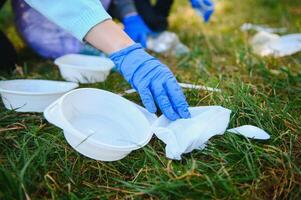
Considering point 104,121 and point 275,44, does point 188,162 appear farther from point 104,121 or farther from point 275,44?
point 275,44

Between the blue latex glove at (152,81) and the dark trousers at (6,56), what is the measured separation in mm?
812

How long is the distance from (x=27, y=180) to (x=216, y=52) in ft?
4.90

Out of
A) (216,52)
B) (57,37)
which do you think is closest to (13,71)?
(57,37)

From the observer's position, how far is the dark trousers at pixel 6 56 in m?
1.95

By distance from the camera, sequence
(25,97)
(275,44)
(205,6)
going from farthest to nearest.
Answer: (205,6) → (275,44) → (25,97)

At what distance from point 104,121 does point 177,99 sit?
27cm

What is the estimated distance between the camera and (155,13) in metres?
2.62

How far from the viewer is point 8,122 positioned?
147cm

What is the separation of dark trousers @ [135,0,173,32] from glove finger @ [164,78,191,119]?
1257mm

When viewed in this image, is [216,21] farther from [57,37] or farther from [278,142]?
[278,142]

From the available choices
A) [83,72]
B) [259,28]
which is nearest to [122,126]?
[83,72]

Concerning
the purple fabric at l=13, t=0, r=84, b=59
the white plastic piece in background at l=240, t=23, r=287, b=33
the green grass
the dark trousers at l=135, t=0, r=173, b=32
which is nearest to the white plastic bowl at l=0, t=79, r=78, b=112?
the green grass

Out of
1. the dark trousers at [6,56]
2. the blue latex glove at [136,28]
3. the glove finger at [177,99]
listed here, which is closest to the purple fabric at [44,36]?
the dark trousers at [6,56]

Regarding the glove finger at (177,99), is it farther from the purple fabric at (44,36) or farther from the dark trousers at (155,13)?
the dark trousers at (155,13)
